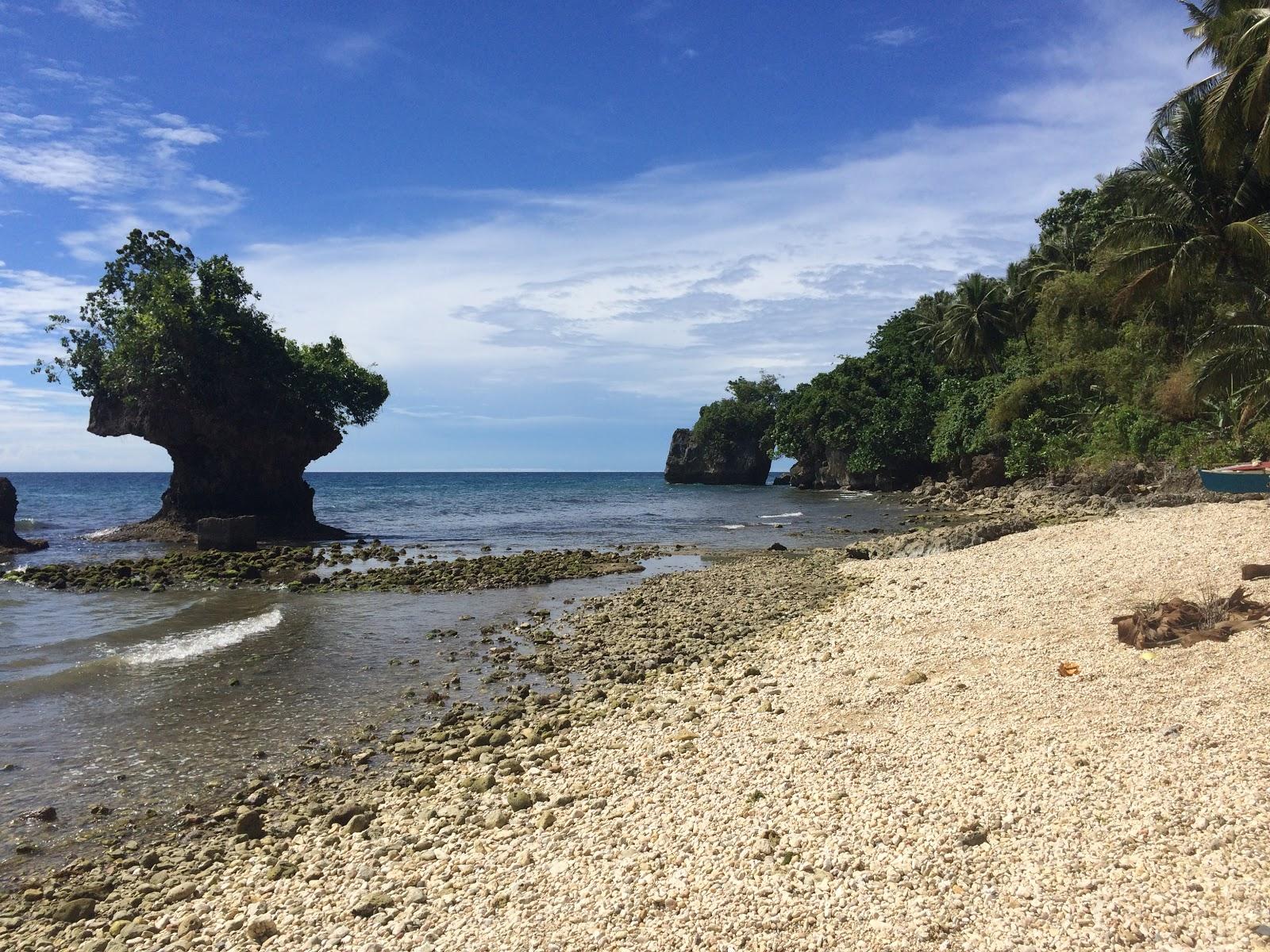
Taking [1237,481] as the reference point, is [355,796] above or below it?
below

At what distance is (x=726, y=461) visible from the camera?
9138cm

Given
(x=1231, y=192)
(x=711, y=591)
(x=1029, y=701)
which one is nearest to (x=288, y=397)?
(x=711, y=591)

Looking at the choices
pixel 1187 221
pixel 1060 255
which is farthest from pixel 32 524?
pixel 1060 255

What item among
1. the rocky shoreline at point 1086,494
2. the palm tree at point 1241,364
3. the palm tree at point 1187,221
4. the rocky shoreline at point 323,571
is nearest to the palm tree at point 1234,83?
the palm tree at point 1187,221

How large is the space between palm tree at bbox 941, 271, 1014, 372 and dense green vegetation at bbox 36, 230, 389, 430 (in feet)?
134

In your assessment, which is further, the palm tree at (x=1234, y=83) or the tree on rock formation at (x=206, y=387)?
the tree on rock formation at (x=206, y=387)

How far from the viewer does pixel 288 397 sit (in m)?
37.7

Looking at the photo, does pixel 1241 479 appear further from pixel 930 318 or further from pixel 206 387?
pixel 930 318

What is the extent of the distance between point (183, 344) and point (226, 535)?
10470mm

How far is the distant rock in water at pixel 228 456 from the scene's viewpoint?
35750 mm

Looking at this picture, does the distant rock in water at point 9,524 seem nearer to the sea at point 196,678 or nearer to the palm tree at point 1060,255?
the sea at point 196,678

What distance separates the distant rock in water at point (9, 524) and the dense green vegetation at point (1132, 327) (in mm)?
40340

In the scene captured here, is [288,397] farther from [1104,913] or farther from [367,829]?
[1104,913]

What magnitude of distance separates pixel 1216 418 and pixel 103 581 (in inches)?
1415
